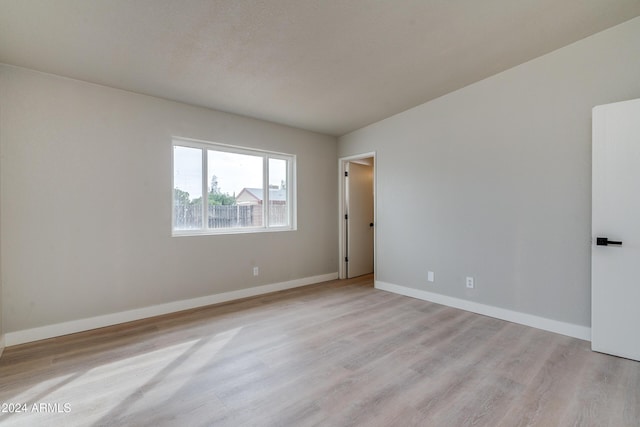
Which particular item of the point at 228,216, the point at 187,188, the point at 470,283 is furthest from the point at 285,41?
the point at 470,283

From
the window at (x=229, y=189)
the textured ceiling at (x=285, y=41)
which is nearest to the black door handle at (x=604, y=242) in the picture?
the textured ceiling at (x=285, y=41)

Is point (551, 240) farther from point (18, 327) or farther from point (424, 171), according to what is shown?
point (18, 327)

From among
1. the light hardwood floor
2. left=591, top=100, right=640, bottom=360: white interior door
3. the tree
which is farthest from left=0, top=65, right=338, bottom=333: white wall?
left=591, top=100, right=640, bottom=360: white interior door

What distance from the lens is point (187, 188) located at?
3.77 m

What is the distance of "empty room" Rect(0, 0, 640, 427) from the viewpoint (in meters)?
2.04

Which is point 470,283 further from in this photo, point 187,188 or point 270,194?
point 187,188

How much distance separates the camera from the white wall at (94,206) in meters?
2.72

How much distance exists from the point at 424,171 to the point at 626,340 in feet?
8.50

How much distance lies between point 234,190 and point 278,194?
776mm

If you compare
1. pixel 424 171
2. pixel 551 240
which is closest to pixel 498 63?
pixel 424 171

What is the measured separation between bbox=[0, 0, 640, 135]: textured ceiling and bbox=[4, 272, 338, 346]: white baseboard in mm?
2476

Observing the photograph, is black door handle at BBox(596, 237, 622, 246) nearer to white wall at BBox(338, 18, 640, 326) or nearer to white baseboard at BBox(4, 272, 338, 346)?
white wall at BBox(338, 18, 640, 326)

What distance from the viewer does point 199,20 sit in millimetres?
2188

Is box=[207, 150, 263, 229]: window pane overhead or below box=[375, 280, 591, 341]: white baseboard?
overhead
